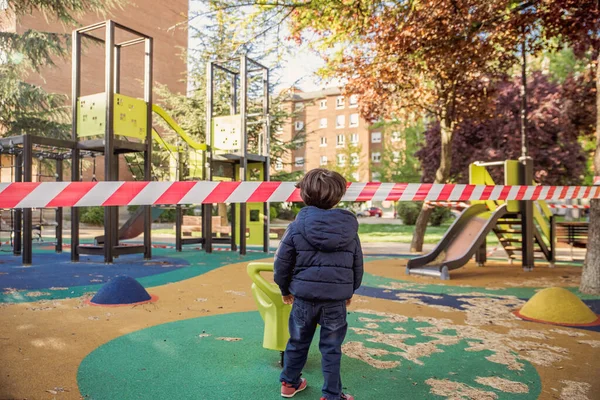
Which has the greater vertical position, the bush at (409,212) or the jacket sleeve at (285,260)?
the jacket sleeve at (285,260)

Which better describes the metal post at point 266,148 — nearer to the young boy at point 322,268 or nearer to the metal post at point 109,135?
the metal post at point 109,135

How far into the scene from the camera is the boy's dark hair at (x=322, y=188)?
9.11 ft

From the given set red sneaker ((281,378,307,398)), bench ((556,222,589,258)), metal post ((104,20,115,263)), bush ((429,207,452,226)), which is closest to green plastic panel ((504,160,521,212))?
bench ((556,222,589,258))

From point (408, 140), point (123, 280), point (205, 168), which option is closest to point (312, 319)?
point (123, 280)

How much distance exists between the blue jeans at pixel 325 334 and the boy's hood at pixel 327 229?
0.35m

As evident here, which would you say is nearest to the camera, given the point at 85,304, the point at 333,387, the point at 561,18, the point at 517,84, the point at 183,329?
the point at 333,387

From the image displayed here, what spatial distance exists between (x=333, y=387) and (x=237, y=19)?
18.5 ft

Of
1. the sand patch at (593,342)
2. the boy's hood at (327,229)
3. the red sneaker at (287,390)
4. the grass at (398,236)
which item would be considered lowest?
the grass at (398,236)

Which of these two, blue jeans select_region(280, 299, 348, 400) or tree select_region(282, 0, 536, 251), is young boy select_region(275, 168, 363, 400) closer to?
blue jeans select_region(280, 299, 348, 400)

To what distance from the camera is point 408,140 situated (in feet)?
120

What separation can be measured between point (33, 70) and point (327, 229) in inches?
809

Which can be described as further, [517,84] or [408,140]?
[408,140]

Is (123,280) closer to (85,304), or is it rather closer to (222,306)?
(85,304)

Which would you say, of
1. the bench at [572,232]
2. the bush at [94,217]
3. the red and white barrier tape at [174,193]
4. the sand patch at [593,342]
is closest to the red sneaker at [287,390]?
the red and white barrier tape at [174,193]
